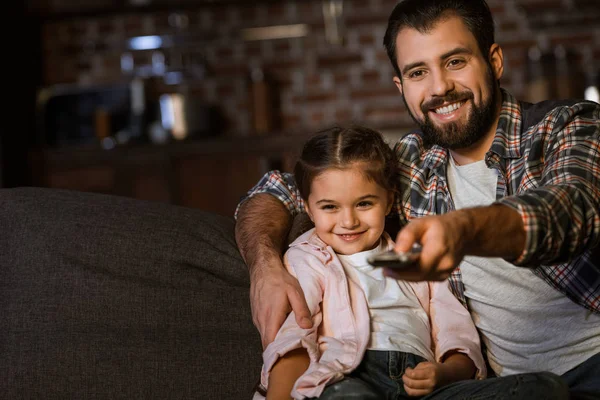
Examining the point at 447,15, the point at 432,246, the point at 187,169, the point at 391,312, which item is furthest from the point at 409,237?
the point at 187,169

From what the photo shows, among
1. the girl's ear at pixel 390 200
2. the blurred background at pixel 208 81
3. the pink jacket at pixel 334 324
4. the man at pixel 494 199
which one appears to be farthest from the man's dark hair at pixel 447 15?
the blurred background at pixel 208 81

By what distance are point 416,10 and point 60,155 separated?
3.03 meters

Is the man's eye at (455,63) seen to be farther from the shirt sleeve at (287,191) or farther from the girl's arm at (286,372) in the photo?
the girl's arm at (286,372)

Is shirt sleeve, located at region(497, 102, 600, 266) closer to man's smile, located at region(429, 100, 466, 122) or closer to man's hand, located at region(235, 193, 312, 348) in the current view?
man's smile, located at region(429, 100, 466, 122)

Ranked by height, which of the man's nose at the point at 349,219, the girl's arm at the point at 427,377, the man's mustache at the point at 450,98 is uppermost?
the man's mustache at the point at 450,98

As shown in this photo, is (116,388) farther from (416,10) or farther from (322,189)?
(416,10)

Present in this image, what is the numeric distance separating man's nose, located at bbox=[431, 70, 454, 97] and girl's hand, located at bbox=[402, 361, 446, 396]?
644mm

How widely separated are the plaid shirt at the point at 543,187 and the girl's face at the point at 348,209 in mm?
164

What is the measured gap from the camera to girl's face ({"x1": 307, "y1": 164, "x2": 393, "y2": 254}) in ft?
5.23

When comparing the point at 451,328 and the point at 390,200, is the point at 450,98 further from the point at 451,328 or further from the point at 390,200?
the point at 451,328

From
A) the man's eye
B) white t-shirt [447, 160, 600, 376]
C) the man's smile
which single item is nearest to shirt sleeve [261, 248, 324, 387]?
white t-shirt [447, 160, 600, 376]

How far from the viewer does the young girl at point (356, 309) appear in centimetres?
140

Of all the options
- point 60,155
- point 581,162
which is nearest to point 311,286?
point 581,162

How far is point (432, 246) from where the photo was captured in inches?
38.5
